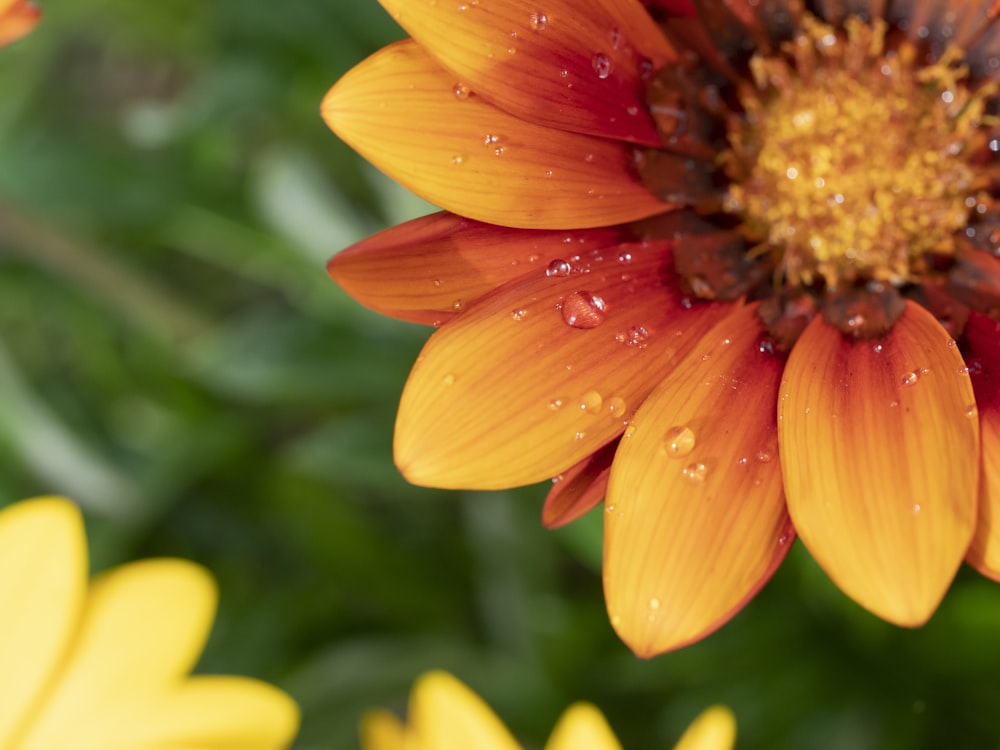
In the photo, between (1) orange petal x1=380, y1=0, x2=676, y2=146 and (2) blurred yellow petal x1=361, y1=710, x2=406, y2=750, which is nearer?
(1) orange petal x1=380, y1=0, x2=676, y2=146

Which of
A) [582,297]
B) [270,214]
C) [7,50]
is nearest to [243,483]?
[270,214]

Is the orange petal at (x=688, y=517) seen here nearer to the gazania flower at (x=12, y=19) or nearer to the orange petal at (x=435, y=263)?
the orange petal at (x=435, y=263)

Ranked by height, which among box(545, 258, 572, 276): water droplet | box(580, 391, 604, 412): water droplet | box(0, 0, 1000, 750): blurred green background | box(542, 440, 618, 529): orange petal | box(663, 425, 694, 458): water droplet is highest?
box(545, 258, 572, 276): water droplet

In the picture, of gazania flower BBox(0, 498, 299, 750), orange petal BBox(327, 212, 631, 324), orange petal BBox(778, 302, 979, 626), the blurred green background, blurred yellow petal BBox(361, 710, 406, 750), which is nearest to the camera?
orange petal BBox(778, 302, 979, 626)

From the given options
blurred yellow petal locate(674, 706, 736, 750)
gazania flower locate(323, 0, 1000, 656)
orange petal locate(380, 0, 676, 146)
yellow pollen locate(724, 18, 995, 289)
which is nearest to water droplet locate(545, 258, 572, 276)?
gazania flower locate(323, 0, 1000, 656)

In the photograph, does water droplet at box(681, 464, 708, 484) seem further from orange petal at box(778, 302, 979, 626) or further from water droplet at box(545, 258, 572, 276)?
water droplet at box(545, 258, 572, 276)

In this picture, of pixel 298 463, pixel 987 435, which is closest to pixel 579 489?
pixel 987 435

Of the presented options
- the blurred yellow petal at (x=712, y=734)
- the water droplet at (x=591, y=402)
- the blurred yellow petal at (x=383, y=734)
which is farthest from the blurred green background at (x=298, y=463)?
the water droplet at (x=591, y=402)
